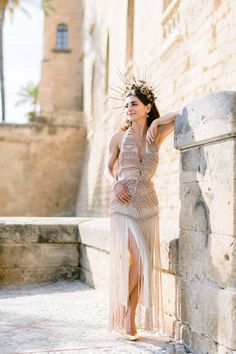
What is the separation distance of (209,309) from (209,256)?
33 cm

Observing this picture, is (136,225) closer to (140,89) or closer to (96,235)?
(140,89)

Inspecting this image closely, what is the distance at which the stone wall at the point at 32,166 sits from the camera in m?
18.9

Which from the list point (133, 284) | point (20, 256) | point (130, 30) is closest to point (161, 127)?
point (133, 284)

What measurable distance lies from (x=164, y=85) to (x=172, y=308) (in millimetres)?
6451

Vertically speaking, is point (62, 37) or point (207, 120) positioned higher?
point (62, 37)

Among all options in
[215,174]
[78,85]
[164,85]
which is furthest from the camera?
[78,85]

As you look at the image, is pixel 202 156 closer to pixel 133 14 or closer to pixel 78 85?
pixel 133 14

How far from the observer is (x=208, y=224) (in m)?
2.98

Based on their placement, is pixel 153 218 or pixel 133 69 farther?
pixel 133 69

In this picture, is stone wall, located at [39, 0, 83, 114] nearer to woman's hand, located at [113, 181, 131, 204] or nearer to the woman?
the woman

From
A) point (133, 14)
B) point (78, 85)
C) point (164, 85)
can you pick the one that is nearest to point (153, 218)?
point (164, 85)

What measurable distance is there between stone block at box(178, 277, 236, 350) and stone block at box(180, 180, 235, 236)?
36cm

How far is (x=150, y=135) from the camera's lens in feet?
11.2

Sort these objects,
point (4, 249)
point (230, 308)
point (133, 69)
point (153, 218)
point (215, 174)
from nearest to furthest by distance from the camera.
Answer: point (230, 308) → point (215, 174) → point (153, 218) → point (4, 249) → point (133, 69)
